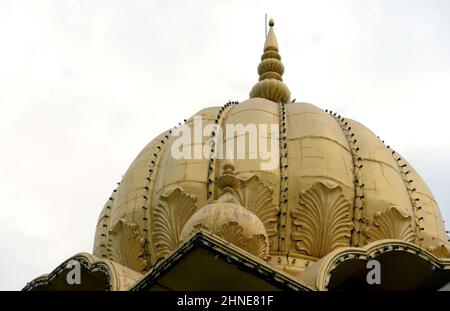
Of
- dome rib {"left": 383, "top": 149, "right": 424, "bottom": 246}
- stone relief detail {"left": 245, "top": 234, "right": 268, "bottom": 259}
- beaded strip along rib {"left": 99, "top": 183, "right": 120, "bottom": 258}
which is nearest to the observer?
stone relief detail {"left": 245, "top": 234, "right": 268, "bottom": 259}

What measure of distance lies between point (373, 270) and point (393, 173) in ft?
16.7

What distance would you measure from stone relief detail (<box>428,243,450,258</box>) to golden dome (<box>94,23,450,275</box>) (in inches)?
1.2

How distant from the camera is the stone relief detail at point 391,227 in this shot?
23062 mm

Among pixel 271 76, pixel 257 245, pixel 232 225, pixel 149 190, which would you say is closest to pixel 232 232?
pixel 232 225

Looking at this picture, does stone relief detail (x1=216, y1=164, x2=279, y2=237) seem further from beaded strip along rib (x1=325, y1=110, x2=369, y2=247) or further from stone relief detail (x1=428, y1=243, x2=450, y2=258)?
stone relief detail (x1=428, y1=243, x2=450, y2=258)

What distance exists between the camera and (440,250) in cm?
2420

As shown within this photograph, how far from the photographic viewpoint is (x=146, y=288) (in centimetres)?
1869

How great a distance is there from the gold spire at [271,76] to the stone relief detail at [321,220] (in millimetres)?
5858

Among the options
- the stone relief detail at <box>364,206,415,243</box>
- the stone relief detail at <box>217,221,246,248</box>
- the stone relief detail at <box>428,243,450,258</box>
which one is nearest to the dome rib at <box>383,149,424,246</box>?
the stone relief detail at <box>428,243,450,258</box>

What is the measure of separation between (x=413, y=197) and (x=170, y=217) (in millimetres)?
5544

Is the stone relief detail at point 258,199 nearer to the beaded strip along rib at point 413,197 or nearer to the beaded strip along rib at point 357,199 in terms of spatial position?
the beaded strip along rib at point 357,199

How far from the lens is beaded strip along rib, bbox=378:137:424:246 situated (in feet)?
78.7

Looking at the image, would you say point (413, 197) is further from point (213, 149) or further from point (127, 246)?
point (127, 246)
